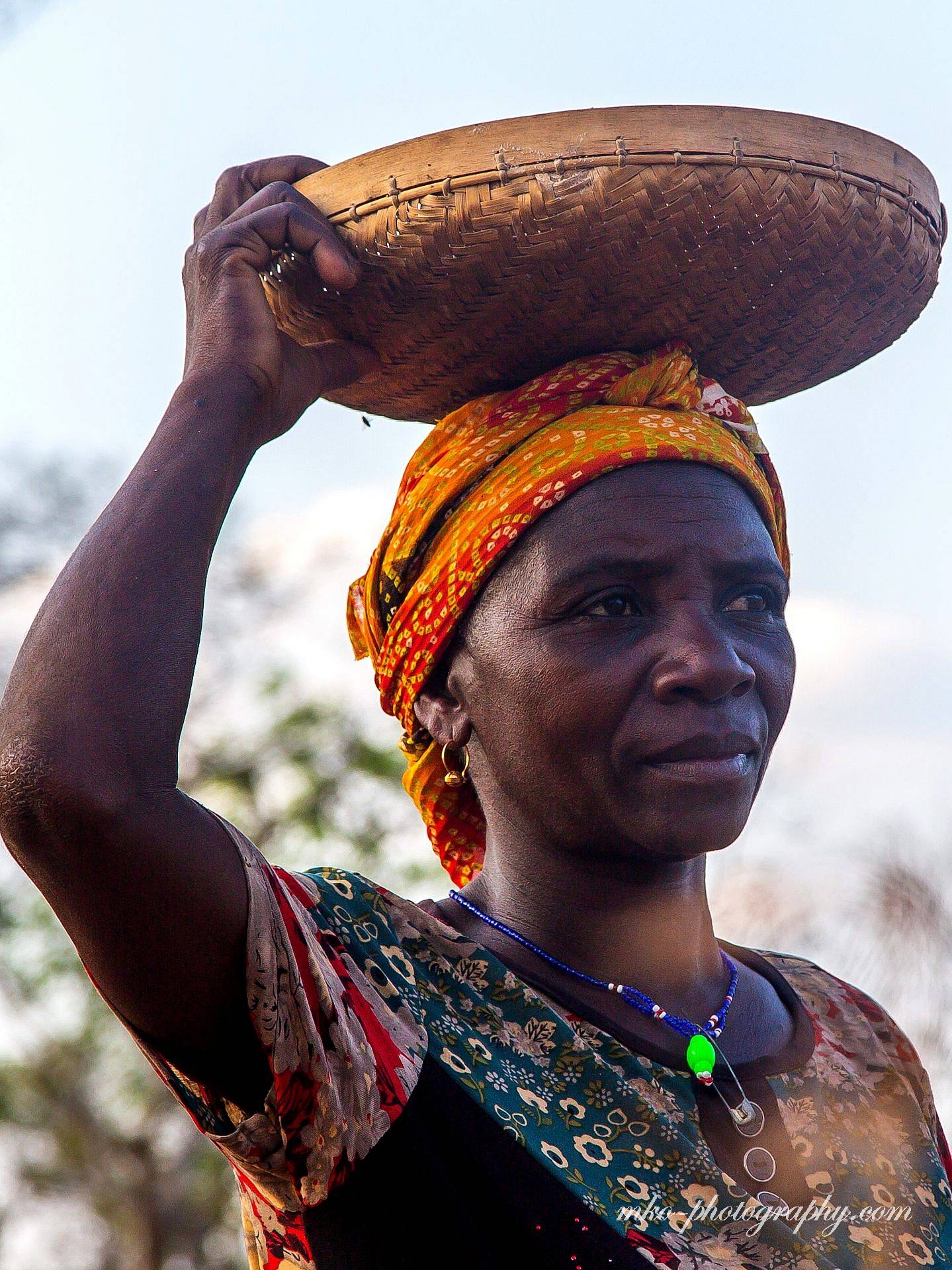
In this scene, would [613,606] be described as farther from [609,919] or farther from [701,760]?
[609,919]

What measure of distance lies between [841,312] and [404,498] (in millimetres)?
831

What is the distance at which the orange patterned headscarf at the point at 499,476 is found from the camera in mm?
2404

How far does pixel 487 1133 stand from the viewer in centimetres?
190

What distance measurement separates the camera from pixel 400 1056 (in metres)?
1.87

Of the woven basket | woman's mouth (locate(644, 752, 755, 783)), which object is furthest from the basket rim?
woman's mouth (locate(644, 752, 755, 783))

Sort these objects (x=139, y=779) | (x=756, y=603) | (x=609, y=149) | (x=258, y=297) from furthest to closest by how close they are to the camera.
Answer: (x=756, y=603)
(x=258, y=297)
(x=609, y=149)
(x=139, y=779)

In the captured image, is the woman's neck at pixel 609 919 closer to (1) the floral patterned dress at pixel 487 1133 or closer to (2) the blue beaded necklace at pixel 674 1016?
(2) the blue beaded necklace at pixel 674 1016

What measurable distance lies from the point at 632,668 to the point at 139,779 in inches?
33.6

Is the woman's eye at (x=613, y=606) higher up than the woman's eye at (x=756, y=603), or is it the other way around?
the woman's eye at (x=756, y=603)

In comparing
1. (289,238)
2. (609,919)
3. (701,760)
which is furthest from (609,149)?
(609,919)

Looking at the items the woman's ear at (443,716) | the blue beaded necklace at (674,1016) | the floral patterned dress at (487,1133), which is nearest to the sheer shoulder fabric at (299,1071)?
the floral patterned dress at (487,1133)

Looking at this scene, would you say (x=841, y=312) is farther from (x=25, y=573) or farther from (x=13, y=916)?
(x=13, y=916)

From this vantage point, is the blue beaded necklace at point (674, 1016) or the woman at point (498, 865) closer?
the woman at point (498, 865)

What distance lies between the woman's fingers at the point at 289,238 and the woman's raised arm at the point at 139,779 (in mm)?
374
